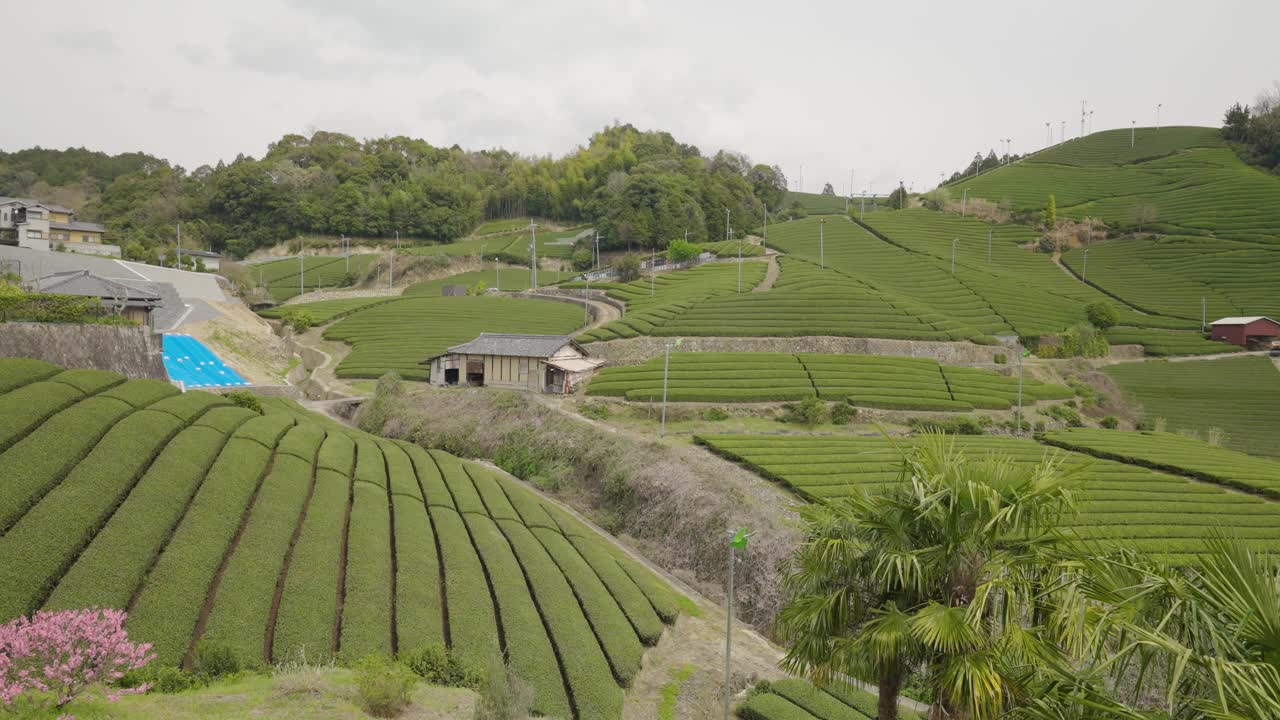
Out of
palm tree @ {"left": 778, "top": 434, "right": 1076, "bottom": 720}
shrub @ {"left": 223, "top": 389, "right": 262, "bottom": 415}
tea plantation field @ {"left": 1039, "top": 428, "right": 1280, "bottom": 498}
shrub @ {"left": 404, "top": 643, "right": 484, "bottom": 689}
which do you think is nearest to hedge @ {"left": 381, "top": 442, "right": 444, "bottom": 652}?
shrub @ {"left": 404, "top": 643, "right": 484, "bottom": 689}

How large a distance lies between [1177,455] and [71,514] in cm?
4821

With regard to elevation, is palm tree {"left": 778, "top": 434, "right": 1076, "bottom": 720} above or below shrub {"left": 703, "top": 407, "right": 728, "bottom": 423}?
above

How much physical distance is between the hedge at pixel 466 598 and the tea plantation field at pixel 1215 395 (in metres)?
Result: 51.4

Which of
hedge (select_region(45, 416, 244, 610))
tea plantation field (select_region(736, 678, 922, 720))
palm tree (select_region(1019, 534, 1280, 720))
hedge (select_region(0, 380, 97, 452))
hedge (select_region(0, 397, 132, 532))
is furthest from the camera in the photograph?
hedge (select_region(0, 380, 97, 452))

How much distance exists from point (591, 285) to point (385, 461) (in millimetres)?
62376

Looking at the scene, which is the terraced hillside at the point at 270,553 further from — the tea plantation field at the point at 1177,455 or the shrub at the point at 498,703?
the tea plantation field at the point at 1177,455

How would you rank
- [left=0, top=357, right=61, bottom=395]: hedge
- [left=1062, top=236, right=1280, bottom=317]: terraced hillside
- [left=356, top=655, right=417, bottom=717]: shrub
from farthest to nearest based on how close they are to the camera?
1. [left=1062, top=236, right=1280, bottom=317]: terraced hillside
2. [left=0, top=357, right=61, bottom=395]: hedge
3. [left=356, top=655, right=417, bottom=717]: shrub

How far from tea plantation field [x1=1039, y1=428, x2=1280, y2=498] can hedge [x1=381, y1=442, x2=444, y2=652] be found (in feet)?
120

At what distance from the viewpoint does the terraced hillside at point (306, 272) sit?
3846 inches

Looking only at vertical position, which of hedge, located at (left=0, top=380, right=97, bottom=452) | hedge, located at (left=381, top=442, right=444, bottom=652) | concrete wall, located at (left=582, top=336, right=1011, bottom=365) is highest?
hedge, located at (left=0, top=380, right=97, bottom=452)

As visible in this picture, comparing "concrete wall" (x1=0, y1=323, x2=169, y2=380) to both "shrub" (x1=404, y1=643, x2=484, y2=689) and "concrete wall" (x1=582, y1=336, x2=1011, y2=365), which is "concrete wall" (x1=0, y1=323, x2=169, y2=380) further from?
"concrete wall" (x1=582, y1=336, x2=1011, y2=365)

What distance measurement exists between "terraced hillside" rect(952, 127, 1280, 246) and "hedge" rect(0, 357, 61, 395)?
120m

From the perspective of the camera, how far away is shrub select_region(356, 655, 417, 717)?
1342 centimetres

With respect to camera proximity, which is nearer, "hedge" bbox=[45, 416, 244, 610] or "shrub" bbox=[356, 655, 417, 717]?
"shrub" bbox=[356, 655, 417, 717]
